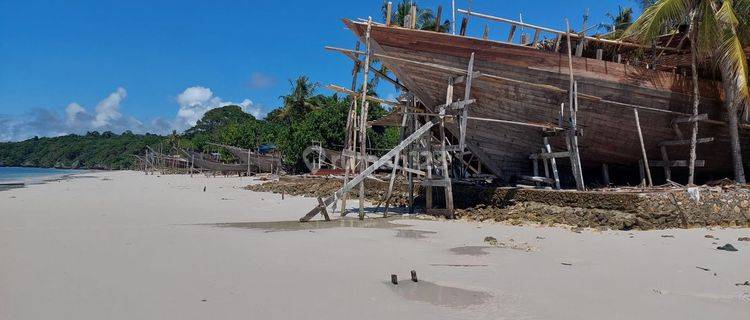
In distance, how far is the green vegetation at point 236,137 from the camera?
31844 millimetres

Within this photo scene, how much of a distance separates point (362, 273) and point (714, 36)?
10.3m

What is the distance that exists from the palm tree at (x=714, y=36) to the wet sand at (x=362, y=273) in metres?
3.62

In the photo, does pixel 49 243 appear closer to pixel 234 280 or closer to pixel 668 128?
pixel 234 280

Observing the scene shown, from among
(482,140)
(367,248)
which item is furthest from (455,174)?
(367,248)

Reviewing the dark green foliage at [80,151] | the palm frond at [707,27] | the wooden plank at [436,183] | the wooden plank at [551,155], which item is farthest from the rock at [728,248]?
the dark green foliage at [80,151]

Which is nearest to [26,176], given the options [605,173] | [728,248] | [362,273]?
[605,173]

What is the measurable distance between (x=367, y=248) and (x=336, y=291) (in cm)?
249

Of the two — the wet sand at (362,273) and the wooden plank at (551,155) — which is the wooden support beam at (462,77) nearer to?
the wooden plank at (551,155)

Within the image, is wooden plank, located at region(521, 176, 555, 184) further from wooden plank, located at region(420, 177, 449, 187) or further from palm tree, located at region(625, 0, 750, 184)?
palm tree, located at region(625, 0, 750, 184)

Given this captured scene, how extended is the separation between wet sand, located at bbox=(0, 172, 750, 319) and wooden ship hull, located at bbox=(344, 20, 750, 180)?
3.88 m

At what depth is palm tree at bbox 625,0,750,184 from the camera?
10969 mm

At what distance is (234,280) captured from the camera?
501cm

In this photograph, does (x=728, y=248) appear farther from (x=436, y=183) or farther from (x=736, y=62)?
(x=736, y=62)

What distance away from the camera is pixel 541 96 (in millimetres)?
12016
